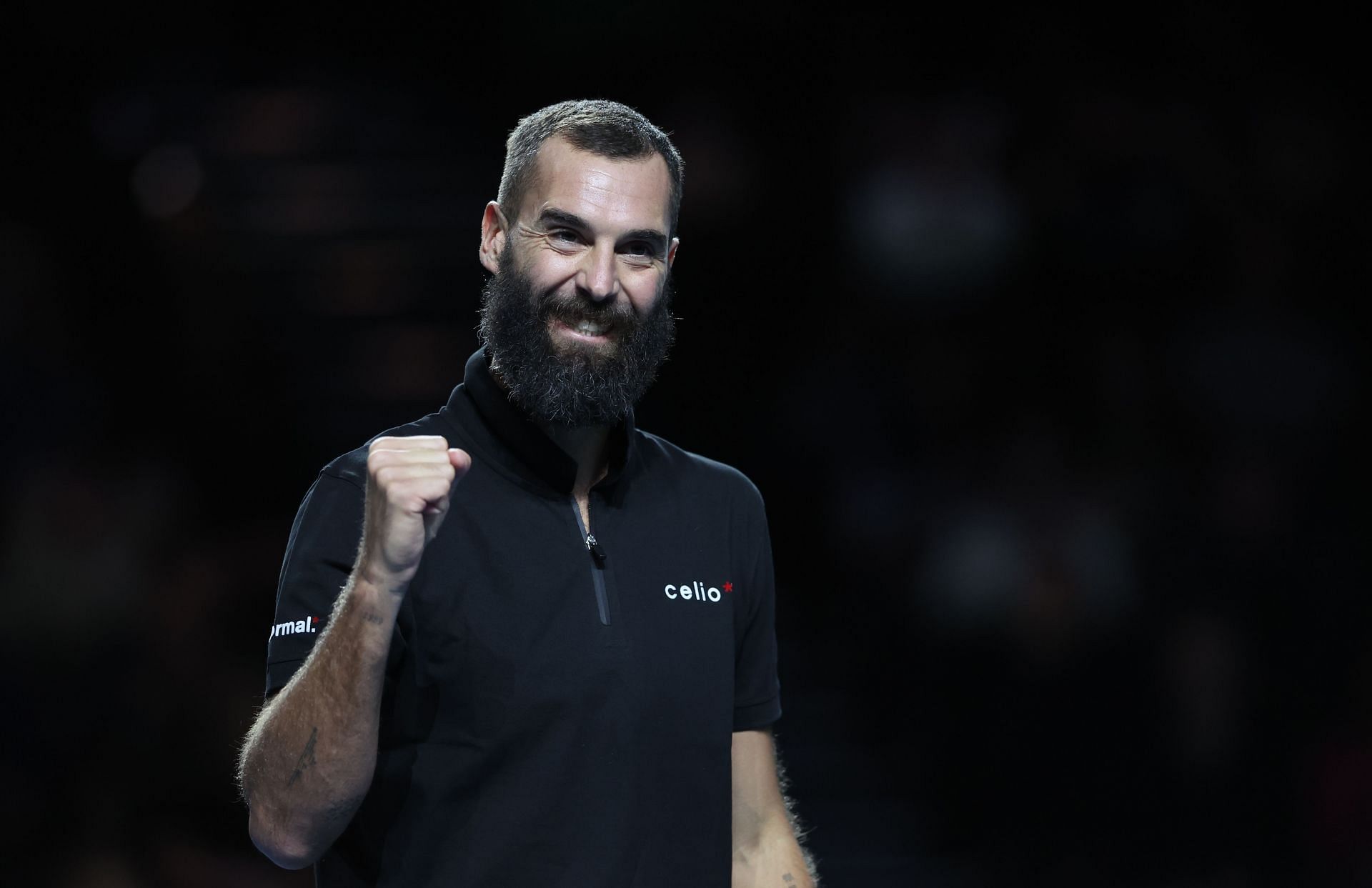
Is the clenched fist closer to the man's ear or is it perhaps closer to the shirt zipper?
the shirt zipper

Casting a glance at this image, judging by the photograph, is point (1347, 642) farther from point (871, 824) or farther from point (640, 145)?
point (640, 145)

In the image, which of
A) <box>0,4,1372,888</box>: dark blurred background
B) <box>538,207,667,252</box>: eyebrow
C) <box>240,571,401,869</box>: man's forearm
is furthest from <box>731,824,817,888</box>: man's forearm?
<box>0,4,1372,888</box>: dark blurred background

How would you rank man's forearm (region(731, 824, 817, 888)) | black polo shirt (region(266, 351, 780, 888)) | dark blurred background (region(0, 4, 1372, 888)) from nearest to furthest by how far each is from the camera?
black polo shirt (region(266, 351, 780, 888))
man's forearm (region(731, 824, 817, 888))
dark blurred background (region(0, 4, 1372, 888))

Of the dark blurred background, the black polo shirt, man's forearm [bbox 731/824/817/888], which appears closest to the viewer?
the black polo shirt

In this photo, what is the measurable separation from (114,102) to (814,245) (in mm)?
2101

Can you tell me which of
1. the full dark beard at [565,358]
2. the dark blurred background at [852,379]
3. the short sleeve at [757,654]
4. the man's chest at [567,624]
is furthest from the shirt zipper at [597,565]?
the dark blurred background at [852,379]

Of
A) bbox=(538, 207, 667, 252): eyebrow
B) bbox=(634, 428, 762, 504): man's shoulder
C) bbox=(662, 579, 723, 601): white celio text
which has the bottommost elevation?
bbox=(662, 579, 723, 601): white celio text

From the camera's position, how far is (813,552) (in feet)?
13.0

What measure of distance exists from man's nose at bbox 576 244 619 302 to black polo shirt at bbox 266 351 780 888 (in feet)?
0.60

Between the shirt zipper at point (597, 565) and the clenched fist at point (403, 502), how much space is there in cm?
31

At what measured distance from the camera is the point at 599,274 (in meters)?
1.69

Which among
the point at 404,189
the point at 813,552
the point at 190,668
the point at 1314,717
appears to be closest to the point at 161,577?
the point at 190,668

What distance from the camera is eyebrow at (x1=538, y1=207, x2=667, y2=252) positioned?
171 centimetres

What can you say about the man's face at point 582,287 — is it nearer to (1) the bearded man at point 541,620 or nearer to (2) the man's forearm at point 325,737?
(1) the bearded man at point 541,620
